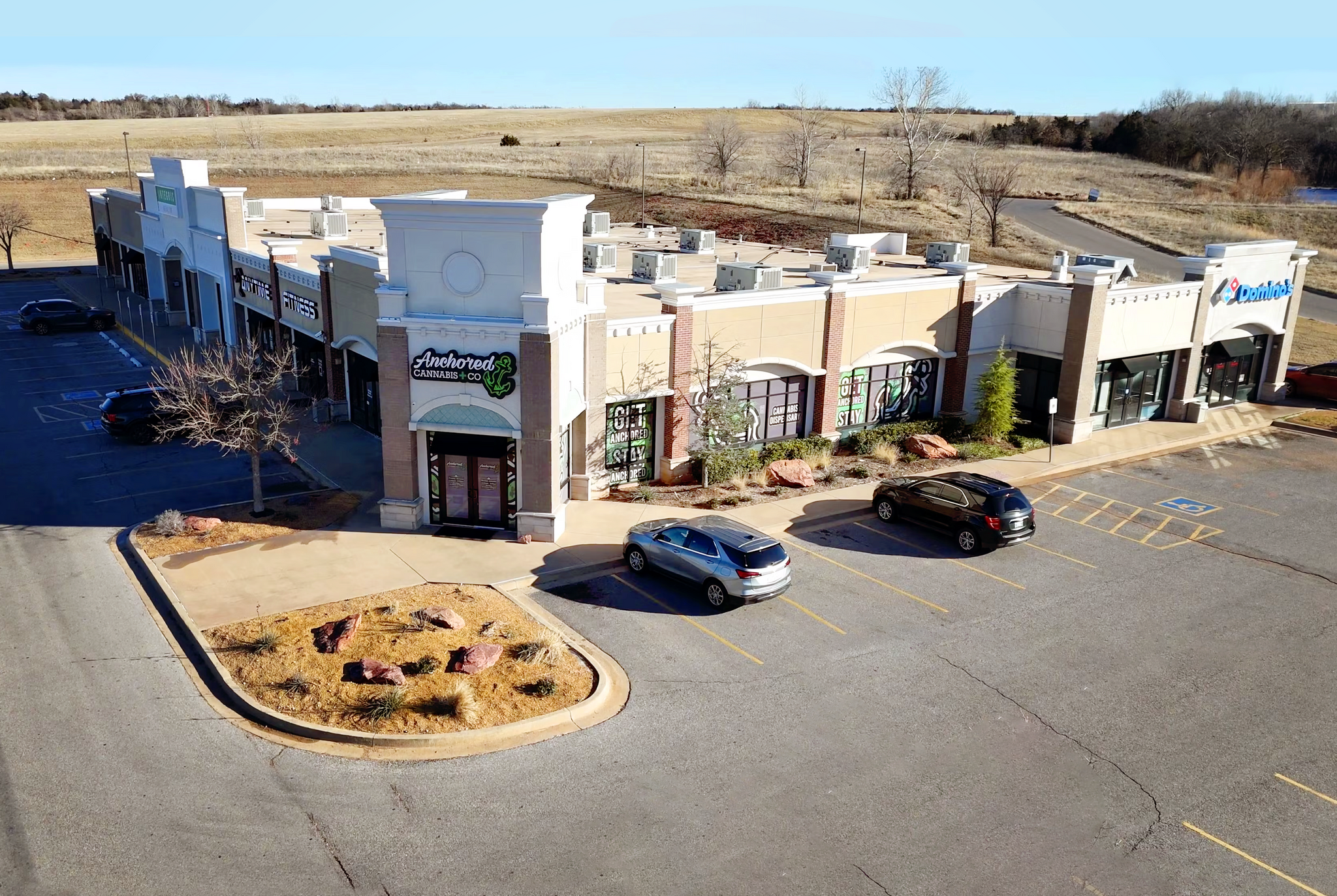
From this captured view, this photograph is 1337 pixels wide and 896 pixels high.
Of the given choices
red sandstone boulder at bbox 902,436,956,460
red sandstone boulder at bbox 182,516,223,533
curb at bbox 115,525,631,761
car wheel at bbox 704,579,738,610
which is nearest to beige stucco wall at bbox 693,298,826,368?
red sandstone boulder at bbox 902,436,956,460

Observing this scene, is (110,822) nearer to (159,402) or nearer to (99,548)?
(99,548)

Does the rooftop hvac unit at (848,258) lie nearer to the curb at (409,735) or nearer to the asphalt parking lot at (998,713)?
the asphalt parking lot at (998,713)

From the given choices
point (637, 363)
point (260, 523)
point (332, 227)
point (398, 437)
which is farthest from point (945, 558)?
point (332, 227)

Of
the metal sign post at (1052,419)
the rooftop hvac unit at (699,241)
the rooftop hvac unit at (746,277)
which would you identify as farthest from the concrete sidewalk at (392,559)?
the rooftop hvac unit at (699,241)

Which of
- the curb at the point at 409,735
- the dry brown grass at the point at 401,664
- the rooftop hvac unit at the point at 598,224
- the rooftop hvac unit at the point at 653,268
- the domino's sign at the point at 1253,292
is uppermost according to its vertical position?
the rooftop hvac unit at the point at 598,224

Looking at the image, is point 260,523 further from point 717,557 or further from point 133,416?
point 717,557
